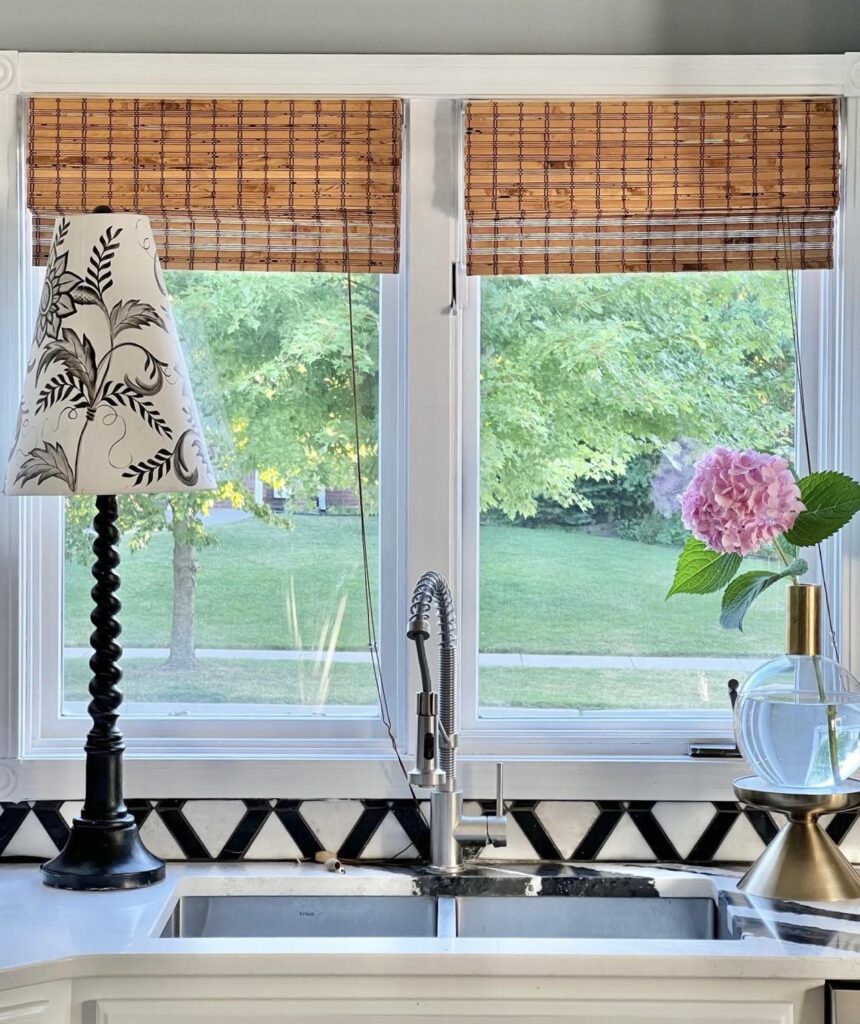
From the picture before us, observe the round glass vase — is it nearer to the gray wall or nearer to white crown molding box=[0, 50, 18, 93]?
the gray wall

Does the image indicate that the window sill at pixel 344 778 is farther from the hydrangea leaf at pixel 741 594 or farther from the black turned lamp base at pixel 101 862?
the hydrangea leaf at pixel 741 594

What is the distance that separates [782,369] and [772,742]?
0.72 m

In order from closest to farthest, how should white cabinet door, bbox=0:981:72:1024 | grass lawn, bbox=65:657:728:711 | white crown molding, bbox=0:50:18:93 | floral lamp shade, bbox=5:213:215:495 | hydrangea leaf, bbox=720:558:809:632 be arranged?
white cabinet door, bbox=0:981:72:1024
floral lamp shade, bbox=5:213:215:495
hydrangea leaf, bbox=720:558:809:632
white crown molding, bbox=0:50:18:93
grass lawn, bbox=65:657:728:711

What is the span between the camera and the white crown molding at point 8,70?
2158 mm

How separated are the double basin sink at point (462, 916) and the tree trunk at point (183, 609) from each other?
443 mm

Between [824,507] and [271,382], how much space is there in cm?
99

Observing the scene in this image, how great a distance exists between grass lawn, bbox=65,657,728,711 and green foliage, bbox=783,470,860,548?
1.38ft

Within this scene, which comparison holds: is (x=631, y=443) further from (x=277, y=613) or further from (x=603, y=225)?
(x=277, y=613)

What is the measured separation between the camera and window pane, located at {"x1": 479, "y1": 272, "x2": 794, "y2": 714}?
2254 millimetres

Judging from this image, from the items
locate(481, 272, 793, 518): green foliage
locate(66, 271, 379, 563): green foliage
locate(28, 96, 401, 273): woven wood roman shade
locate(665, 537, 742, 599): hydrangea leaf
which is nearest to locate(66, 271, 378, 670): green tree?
locate(66, 271, 379, 563): green foliage

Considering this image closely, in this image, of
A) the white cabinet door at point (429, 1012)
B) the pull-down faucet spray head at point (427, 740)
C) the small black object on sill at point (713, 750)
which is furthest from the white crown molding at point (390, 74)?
the white cabinet door at point (429, 1012)

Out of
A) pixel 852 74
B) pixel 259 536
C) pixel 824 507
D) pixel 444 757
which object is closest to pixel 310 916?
pixel 444 757

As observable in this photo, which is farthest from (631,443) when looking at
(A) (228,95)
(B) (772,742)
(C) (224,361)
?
(A) (228,95)

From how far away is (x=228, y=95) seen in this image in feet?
7.14
